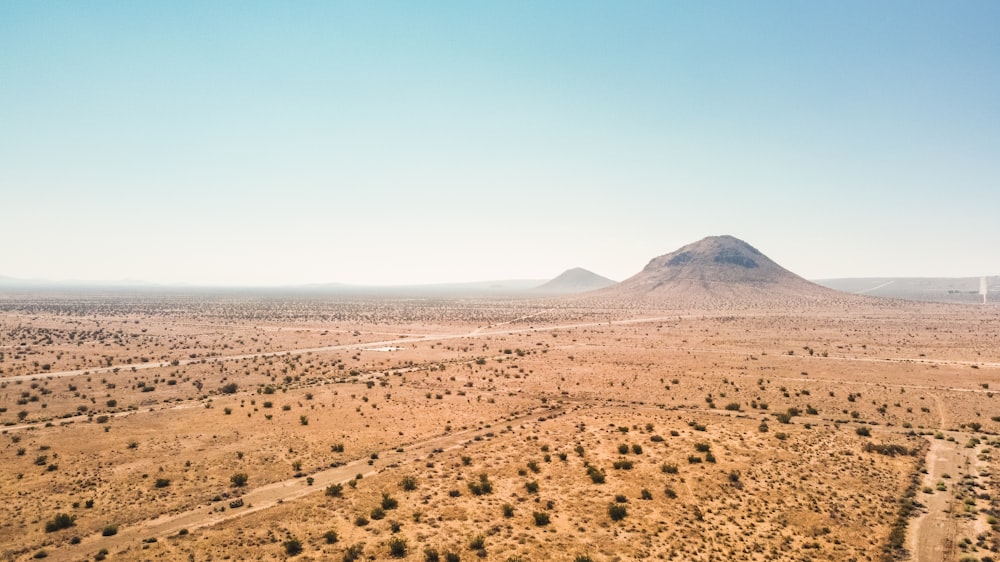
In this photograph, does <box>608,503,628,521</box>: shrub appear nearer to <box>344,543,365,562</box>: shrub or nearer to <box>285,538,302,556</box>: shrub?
<box>344,543,365,562</box>: shrub

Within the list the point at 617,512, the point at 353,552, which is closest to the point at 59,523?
the point at 353,552

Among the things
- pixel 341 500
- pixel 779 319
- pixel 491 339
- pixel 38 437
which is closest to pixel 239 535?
pixel 341 500

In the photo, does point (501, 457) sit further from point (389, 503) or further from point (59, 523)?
point (59, 523)

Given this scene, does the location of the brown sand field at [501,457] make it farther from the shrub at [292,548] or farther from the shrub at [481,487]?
the shrub at [481,487]

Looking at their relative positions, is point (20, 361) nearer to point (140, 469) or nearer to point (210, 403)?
point (210, 403)

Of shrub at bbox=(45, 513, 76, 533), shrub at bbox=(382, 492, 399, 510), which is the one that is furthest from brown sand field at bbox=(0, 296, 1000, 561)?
shrub at bbox=(382, 492, 399, 510)

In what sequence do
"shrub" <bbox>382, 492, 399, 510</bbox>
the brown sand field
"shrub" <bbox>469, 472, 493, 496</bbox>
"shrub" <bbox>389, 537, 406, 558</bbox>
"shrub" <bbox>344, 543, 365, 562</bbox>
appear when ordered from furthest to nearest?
"shrub" <bbox>469, 472, 493, 496</bbox> < "shrub" <bbox>382, 492, 399, 510</bbox> < the brown sand field < "shrub" <bbox>389, 537, 406, 558</bbox> < "shrub" <bbox>344, 543, 365, 562</bbox>

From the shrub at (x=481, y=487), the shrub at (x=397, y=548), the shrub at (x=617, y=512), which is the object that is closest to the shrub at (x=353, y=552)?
the shrub at (x=397, y=548)
